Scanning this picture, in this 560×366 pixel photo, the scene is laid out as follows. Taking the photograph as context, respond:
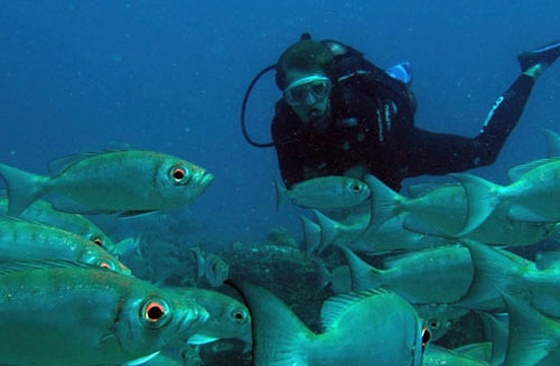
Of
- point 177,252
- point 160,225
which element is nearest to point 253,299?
point 177,252

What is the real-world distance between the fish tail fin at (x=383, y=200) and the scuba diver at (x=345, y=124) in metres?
2.62

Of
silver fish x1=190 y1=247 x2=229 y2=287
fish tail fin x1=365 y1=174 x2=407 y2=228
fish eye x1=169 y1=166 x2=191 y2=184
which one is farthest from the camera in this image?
silver fish x1=190 y1=247 x2=229 y2=287

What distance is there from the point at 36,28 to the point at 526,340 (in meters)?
143

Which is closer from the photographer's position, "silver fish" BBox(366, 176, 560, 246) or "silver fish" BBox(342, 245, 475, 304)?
"silver fish" BBox(342, 245, 475, 304)

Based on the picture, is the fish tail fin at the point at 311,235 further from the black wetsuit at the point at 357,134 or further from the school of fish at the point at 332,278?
the black wetsuit at the point at 357,134

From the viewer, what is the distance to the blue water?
129 meters

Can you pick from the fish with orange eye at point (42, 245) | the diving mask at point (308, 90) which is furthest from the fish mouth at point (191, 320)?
the diving mask at point (308, 90)

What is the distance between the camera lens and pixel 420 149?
7.95 m

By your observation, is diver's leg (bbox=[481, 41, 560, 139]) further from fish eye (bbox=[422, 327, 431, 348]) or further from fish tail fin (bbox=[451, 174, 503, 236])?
fish eye (bbox=[422, 327, 431, 348])

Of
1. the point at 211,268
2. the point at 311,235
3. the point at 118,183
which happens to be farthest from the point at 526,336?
the point at 211,268

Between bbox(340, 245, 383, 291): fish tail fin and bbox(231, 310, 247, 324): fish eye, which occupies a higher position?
bbox(340, 245, 383, 291): fish tail fin

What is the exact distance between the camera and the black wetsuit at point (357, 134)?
22.5 ft

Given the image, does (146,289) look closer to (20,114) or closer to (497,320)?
(497,320)

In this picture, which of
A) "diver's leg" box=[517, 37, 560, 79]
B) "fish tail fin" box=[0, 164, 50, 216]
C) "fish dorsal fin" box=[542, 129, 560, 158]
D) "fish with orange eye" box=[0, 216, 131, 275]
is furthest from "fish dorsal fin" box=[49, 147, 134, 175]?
"diver's leg" box=[517, 37, 560, 79]
